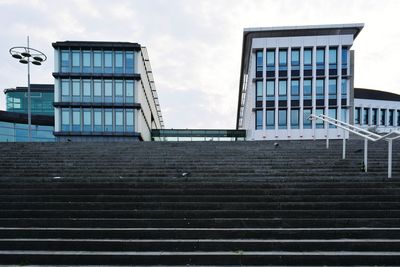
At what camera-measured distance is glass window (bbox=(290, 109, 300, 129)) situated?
30.3 m

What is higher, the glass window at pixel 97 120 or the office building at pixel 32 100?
the office building at pixel 32 100

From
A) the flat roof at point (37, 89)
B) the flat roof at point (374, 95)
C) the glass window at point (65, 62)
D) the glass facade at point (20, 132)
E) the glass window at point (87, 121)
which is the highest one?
the flat roof at point (37, 89)

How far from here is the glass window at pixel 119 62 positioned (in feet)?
104

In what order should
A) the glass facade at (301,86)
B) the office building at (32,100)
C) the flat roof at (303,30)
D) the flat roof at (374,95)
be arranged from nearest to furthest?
1. the flat roof at (303,30)
2. the glass facade at (301,86)
3. the flat roof at (374,95)
4. the office building at (32,100)

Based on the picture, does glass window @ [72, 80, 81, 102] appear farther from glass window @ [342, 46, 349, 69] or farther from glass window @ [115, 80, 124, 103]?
glass window @ [342, 46, 349, 69]

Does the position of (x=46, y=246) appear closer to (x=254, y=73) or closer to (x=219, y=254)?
(x=219, y=254)

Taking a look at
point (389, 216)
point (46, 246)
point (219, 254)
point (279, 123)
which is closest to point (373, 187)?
point (389, 216)

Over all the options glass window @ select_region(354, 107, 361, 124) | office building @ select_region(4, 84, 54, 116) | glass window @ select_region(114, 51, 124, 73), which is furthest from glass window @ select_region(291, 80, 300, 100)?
office building @ select_region(4, 84, 54, 116)

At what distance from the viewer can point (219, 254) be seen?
4207 mm

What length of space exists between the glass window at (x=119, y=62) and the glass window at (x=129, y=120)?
529cm

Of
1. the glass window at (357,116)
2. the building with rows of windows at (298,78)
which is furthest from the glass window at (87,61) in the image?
the glass window at (357,116)

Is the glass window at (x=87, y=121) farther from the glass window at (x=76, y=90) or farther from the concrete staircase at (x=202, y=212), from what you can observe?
the concrete staircase at (x=202, y=212)

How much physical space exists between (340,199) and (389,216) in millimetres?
903

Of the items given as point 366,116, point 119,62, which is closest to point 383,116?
point 366,116
